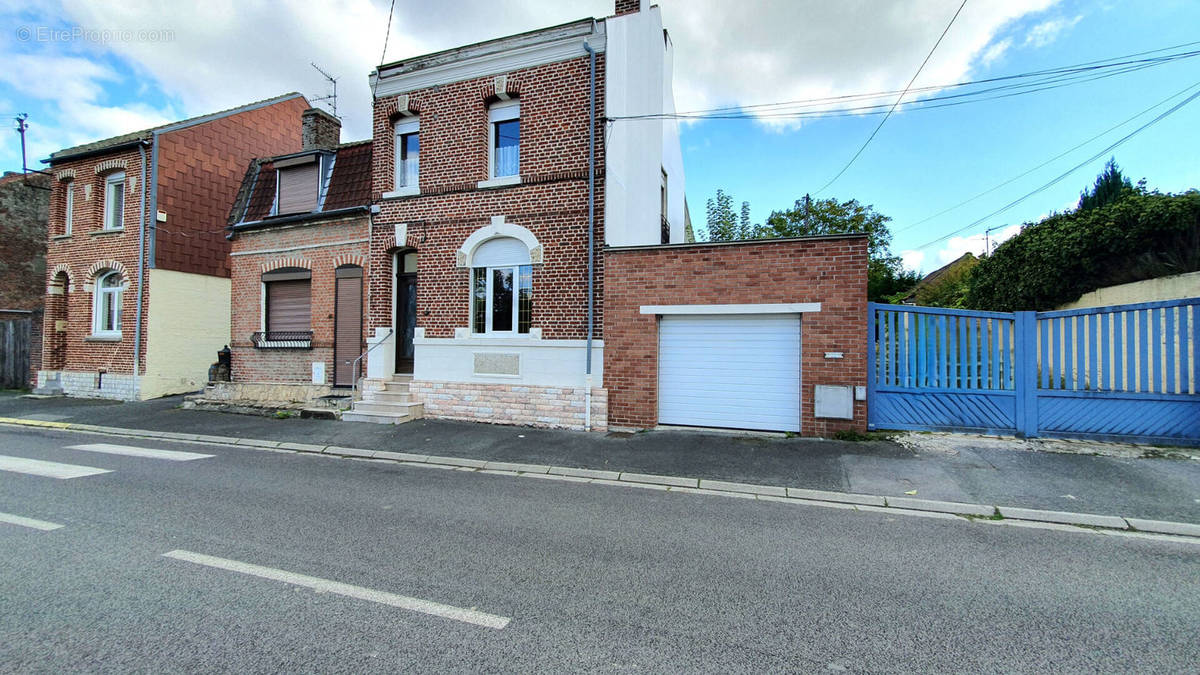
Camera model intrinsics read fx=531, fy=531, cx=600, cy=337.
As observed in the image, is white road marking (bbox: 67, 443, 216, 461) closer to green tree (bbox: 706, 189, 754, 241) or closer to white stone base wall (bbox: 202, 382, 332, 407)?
white stone base wall (bbox: 202, 382, 332, 407)

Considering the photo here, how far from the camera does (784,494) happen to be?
6.11m

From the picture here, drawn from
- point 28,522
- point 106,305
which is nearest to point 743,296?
point 28,522

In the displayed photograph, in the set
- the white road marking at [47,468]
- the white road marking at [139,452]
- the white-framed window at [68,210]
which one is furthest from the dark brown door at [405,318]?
the white-framed window at [68,210]

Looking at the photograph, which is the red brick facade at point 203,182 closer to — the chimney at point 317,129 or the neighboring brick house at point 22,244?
the chimney at point 317,129

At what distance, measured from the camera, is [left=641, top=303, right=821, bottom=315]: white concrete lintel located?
340 inches

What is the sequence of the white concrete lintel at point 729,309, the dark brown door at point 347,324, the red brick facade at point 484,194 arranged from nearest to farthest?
the white concrete lintel at point 729,309
the red brick facade at point 484,194
the dark brown door at point 347,324

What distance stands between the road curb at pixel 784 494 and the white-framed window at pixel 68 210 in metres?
12.5

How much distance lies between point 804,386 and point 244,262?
13.8m

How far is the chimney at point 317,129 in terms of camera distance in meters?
14.4

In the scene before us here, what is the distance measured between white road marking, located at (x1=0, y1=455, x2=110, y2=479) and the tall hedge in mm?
18256

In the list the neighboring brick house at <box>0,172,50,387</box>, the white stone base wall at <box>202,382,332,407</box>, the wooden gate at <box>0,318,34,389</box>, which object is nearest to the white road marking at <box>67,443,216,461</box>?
the white stone base wall at <box>202,382,332,407</box>

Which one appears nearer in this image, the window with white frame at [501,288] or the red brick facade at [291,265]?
the window with white frame at [501,288]

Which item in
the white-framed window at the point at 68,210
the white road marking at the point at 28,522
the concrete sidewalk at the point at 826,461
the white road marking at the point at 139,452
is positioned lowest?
the white road marking at the point at 139,452

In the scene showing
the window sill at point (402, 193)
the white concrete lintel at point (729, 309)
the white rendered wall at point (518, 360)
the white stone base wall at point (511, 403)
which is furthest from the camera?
the window sill at point (402, 193)
